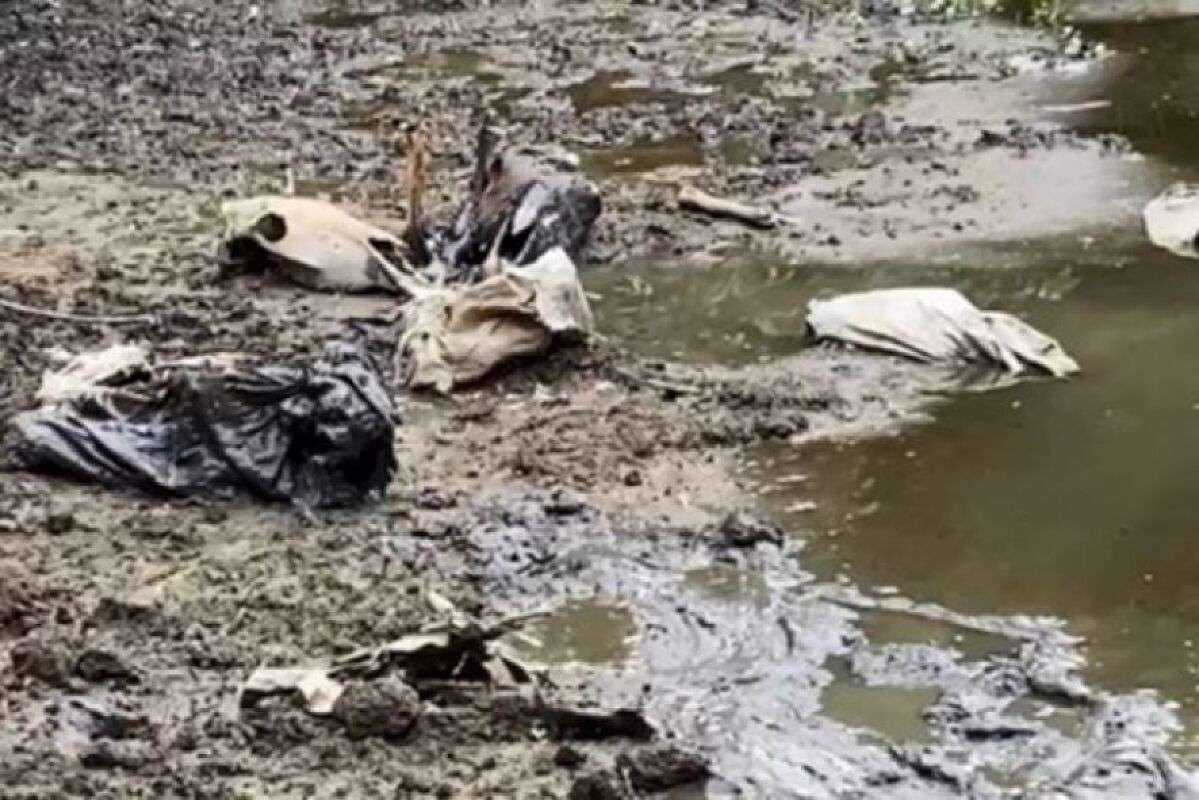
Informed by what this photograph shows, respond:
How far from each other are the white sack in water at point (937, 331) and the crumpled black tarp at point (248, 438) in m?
1.92

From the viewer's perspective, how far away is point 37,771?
4727mm

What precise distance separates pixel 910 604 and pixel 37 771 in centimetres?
225

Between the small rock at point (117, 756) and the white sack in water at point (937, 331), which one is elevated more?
the small rock at point (117, 756)

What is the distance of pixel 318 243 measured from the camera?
28.2 feet

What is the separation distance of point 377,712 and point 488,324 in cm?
287

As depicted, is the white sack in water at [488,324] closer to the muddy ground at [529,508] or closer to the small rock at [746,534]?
the muddy ground at [529,508]

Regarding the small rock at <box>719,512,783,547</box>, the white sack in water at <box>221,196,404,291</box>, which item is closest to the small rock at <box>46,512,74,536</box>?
the small rock at <box>719,512,783,547</box>

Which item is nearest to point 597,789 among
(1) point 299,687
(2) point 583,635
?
(1) point 299,687

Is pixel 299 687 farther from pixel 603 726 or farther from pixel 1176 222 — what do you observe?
pixel 1176 222

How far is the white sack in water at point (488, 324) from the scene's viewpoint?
24.5 feet

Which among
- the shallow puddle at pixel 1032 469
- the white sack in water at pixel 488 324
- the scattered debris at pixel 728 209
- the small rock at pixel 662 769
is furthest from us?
the scattered debris at pixel 728 209

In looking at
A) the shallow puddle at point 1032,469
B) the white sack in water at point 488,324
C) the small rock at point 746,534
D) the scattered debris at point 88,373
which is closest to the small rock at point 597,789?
the shallow puddle at point 1032,469

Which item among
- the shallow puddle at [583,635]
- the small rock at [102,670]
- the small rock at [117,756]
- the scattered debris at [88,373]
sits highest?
the small rock at [117,756]

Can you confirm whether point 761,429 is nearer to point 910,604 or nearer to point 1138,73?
point 910,604
